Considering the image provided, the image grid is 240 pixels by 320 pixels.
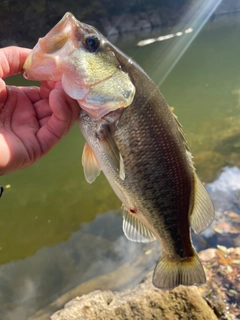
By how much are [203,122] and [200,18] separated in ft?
89.7

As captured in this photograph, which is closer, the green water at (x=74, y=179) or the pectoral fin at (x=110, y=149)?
the pectoral fin at (x=110, y=149)

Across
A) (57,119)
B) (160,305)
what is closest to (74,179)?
(160,305)

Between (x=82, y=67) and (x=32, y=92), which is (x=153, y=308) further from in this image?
(x=82, y=67)

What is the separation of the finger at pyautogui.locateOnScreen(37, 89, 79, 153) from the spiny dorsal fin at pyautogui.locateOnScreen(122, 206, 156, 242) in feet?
1.95

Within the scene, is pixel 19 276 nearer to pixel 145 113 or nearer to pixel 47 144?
pixel 47 144

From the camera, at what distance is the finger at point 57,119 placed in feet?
5.76

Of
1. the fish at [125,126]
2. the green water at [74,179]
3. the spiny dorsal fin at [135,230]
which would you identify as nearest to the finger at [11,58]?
the fish at [125,126]

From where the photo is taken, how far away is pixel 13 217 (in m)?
5.83

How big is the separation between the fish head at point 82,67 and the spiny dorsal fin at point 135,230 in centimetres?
69

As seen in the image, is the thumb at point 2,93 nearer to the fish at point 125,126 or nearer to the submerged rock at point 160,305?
the fish at point 125,126

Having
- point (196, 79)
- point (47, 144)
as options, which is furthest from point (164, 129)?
point (196, 79)

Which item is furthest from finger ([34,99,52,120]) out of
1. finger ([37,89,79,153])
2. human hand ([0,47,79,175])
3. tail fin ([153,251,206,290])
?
tail fin ([153,251,206,290])

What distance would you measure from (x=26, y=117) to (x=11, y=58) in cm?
34

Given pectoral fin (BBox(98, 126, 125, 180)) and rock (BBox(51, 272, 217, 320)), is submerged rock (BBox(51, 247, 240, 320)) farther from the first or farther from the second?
pectoral fin (BBox(98, 126, 125, 180))
